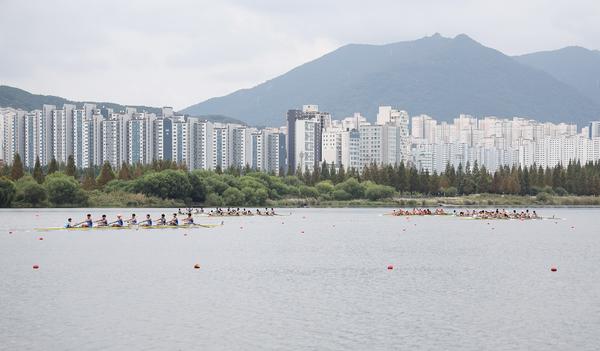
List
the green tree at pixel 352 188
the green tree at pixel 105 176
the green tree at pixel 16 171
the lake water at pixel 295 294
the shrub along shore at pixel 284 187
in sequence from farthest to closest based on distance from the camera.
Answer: the green tree at pixel 352 188
the green tree at pixel 105 176
the green tree at pixel 16 171
the shrub along shore at pixel 284 187
the lake water at pixel 295 294

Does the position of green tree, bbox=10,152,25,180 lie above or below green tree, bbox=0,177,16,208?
above

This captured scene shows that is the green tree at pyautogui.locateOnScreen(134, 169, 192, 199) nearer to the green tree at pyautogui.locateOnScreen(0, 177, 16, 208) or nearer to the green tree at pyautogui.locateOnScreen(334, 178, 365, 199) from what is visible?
the green tree at pyautogui.locateOnScreen(0, 177, 16, 208)

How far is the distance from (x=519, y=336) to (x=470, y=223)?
60.6 m

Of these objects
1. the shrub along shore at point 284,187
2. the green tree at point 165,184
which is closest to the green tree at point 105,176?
the shrub along shore at point 284,187

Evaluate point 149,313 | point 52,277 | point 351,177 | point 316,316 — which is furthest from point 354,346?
point 351,177

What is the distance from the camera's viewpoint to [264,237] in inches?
2370

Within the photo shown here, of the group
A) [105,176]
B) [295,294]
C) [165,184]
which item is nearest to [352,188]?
[165,184]

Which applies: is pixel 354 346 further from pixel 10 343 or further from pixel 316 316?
pixel 10 343

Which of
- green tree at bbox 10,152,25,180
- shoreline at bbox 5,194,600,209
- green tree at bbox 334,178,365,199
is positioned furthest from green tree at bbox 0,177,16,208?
green tree at bbox 334,178,365,199

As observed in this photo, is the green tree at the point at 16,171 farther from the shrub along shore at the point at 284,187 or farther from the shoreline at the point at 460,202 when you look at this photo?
the shoreline at the point at 460,202

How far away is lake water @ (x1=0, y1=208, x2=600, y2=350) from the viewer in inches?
892

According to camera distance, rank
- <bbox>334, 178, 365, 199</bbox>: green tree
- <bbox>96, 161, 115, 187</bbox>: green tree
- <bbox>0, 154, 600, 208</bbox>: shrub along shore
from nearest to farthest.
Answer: <bbox>0, 154, 600, 208</bbox>: shrub along shore → <bbox>96, 161, 115, 187</bbox>: green tree → <bbox>334, 178, 365, 199</bbox>: green tree

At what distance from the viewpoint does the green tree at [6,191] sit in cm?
9231

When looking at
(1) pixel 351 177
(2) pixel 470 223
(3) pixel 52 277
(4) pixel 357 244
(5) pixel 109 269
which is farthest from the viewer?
(1) pixel 351 177
